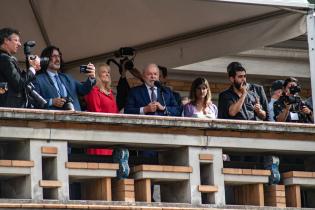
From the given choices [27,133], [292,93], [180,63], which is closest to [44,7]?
[180,63]

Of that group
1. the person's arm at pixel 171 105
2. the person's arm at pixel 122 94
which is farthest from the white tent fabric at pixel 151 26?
the person's arm at pixel 171 105

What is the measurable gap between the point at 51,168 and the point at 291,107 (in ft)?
14.2

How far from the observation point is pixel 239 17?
25.4 metres

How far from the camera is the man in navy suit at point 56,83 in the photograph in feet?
71.9

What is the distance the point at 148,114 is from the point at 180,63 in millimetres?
5087

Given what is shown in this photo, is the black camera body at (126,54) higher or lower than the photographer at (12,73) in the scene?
higher

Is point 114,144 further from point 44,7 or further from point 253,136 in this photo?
point 44,7

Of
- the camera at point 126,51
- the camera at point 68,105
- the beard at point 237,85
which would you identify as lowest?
the camera at point 68,105

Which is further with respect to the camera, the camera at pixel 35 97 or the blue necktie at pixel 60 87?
the blue necktie at pixel 60 87

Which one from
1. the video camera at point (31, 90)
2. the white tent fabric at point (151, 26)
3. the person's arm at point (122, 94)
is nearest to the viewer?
the video camera at point (31, 90)

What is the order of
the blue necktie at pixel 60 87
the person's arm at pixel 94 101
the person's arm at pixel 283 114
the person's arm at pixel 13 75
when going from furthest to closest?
the person's arm at pixel 283 114, the person's arm at pixel 94 101, the blue necktie at pixel 60 87, the person's arm at pixel 13 75

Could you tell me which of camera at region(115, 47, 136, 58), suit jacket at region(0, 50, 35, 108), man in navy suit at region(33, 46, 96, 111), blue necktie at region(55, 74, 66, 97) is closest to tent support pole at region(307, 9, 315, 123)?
man in navy suit at region(33, 46, 96, 111)

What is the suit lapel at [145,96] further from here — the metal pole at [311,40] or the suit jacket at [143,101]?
the metal pole at [311,40]

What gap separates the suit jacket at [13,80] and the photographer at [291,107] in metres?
Answer: 4.18
